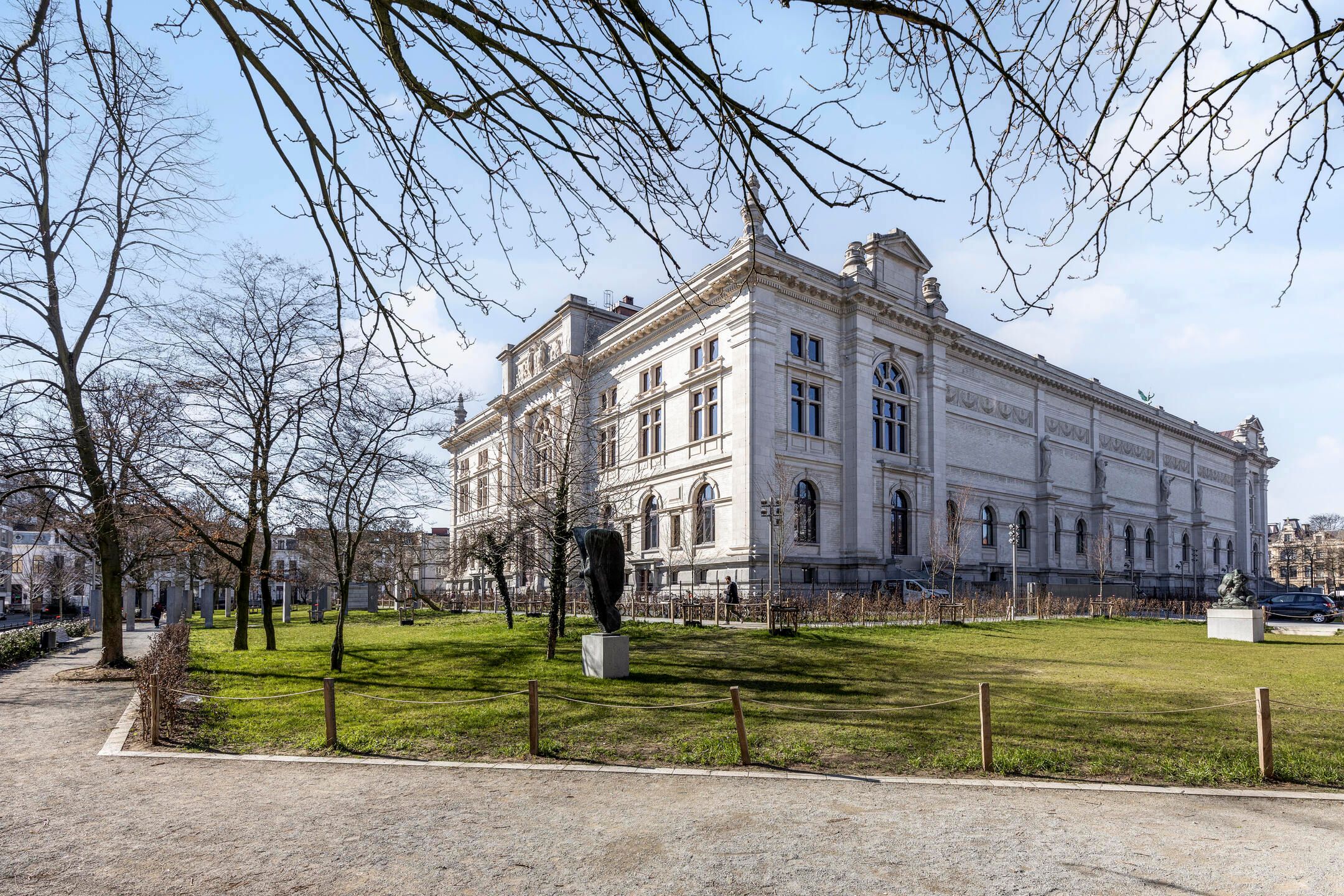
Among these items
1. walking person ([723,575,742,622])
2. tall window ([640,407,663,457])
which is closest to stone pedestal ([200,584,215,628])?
tall window ([640,407,663,457])

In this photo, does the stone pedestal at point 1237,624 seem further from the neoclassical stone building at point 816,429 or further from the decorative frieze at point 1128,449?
the decorative frieze at point 1128,449

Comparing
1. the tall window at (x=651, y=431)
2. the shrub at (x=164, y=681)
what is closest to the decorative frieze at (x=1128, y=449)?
the tall window at (x=651, y=431)

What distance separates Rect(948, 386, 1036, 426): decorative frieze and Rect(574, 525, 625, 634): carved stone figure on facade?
106 ft

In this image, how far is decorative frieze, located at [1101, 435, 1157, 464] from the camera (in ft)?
194

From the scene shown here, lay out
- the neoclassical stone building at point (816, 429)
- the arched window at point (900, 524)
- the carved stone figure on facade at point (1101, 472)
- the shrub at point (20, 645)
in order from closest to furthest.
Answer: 1. the shrub at point (20, 645)
2. the neoclassical stone building at point (816, 429)
3. the arched window at point (900, 524)
4. the carved stone figure on facade at point (1101, 472)

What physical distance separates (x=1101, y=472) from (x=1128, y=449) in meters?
7.37

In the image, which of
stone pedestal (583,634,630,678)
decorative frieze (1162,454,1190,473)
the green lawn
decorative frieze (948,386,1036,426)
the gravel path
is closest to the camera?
the gravel path

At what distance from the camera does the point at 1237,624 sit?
26.2 m

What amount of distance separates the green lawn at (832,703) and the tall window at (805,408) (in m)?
15.6

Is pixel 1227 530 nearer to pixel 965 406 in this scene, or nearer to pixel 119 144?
pixel 965 406

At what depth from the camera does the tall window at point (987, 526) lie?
1823 inches

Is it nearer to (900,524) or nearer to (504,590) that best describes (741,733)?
(504,590)

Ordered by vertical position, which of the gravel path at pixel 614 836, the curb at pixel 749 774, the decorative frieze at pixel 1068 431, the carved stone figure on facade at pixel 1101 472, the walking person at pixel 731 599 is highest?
the decorative frieze at pixel 1068 431

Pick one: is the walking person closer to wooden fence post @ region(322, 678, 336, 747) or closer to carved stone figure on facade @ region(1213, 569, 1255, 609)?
carved stone figure on facade @ region(1213, 569, 1255, 609)
